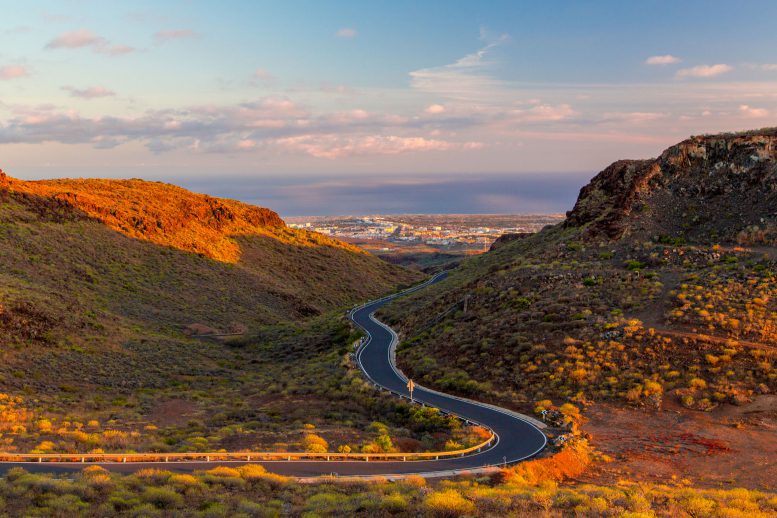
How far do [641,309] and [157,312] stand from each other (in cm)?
4069

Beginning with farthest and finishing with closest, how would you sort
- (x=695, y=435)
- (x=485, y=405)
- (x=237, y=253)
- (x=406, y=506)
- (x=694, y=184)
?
(x=237, y=253), (x=694, y=184), (x=485, y=405), (x=695, y=435), (x=406, y=506)

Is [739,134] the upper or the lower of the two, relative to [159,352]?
upper

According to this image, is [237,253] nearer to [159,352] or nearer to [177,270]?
[177,270]

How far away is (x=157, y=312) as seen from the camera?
51.0 metres

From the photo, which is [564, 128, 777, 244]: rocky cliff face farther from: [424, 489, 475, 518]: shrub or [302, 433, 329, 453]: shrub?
[424, 489, 475, 518]: shrub

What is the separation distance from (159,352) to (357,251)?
182 ft

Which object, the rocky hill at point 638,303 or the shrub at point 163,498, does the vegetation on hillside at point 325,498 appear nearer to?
the shrub at point 163,498

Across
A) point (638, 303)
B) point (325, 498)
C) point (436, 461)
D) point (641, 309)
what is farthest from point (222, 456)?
point (638, 303)

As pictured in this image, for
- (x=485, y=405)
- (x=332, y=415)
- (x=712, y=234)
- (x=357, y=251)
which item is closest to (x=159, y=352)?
(x=332, y=415)

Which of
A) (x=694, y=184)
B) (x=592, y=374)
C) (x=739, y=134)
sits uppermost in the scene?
(x=739, y=134)

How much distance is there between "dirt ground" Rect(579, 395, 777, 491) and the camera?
16156mm

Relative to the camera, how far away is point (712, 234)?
3788cm

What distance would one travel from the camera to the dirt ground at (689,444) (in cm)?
1616

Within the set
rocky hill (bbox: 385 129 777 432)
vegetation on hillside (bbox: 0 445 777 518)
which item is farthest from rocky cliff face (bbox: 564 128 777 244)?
vegetation on hillside (bbox: 0 445 777 518)
